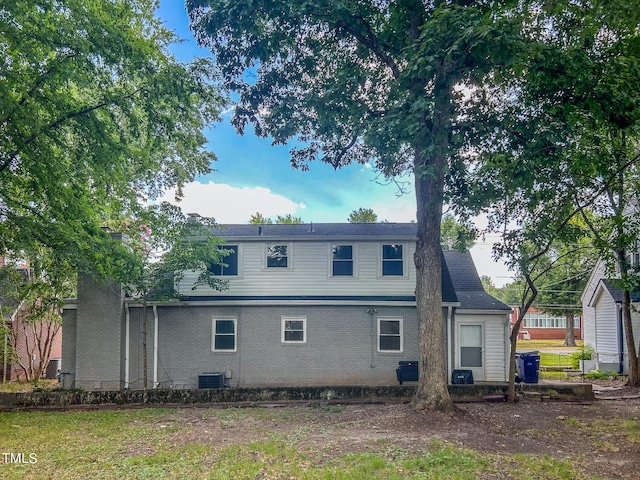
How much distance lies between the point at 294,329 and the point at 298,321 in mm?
301

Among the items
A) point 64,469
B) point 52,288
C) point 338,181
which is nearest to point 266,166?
point 338,181

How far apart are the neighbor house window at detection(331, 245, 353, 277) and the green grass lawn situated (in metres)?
7.39

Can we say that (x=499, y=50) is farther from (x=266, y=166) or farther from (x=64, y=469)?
(x=266, y=166)

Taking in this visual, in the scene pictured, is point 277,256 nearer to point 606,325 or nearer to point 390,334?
point 390,334

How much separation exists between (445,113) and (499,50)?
5.29 ft

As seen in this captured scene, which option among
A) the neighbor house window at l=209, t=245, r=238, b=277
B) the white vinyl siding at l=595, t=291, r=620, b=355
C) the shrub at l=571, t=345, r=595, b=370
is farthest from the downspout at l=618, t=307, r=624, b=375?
the neighbor house window at l=209, t=245, r=238, b=277

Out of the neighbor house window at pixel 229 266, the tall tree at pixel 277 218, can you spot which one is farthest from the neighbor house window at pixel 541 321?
the neighbor house window at pixel 229 266

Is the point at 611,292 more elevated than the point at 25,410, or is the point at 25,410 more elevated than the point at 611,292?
the point at 611,292

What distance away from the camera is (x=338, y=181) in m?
25.6

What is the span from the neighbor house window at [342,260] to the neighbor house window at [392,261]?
1153 millimetres

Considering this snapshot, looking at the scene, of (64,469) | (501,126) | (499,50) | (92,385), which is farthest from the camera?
(92,385)

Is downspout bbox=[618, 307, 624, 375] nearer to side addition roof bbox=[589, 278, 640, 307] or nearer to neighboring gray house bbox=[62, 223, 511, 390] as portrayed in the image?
side addition roof bbox=[589, 278, 640, 307]

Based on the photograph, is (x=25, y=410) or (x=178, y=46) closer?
(x=25, y=410)

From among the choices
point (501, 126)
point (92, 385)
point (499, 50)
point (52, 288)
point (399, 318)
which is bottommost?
point (92, 385)
